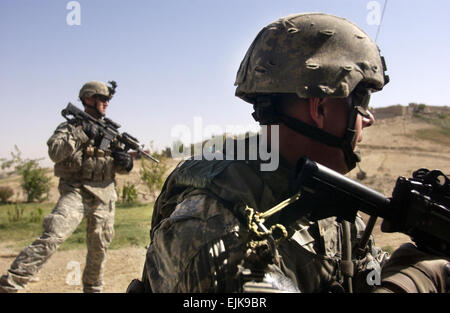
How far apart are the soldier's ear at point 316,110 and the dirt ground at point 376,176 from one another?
4.48 metres

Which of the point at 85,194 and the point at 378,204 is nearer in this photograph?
the point at 378,204

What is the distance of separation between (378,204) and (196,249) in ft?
2.62

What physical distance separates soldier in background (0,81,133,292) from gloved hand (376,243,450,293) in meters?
4.01

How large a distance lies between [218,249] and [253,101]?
1006 mm

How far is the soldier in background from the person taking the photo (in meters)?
4.99

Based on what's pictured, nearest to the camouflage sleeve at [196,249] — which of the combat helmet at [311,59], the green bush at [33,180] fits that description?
the combat helmet at [311,59]

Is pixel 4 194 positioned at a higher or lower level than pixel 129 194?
lower

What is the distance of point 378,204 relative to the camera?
1.67 m

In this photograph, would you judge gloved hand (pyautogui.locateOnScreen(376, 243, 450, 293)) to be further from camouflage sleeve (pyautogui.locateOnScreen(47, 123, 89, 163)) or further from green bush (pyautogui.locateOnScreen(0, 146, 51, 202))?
green bush (pyautogui.locateOnScreen(0, 146, 51, 202))

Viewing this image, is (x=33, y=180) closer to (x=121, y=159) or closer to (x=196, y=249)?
(x=121, y=159)

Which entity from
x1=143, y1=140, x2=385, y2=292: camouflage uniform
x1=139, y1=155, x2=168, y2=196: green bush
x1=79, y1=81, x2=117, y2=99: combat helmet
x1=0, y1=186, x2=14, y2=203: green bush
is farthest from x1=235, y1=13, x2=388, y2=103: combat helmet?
x1=0, y1=186, x2=14, y2=203: green bush

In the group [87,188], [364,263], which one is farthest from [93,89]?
[364,263]

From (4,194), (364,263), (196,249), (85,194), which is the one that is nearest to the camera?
(196,249)

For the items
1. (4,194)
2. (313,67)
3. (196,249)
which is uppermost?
(313,67)
